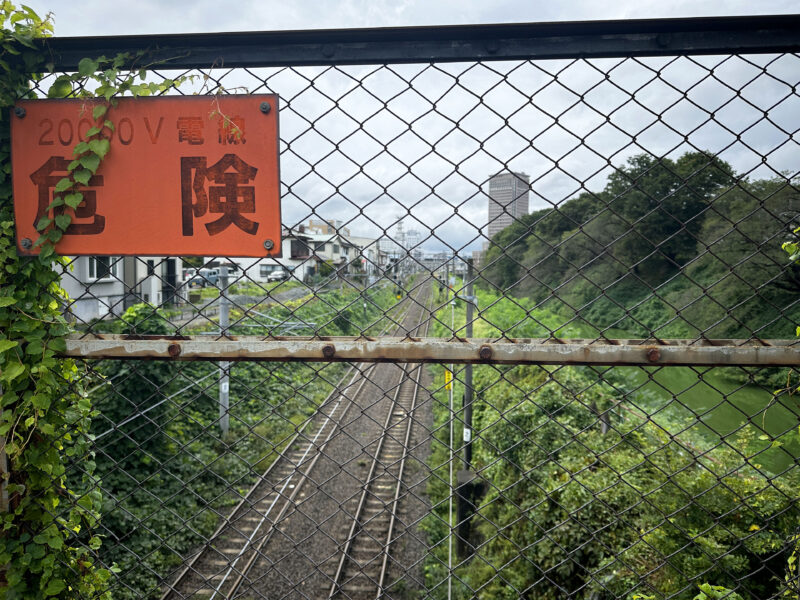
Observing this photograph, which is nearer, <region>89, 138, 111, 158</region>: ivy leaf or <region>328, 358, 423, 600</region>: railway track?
<region>89, 138, 111, 158</region>: ivy leaf

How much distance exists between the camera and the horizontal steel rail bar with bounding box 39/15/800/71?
1.41m

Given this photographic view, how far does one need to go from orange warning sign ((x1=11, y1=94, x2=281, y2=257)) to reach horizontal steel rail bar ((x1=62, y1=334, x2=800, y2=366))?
0.93 ft

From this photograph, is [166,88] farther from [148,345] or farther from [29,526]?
[29,526]

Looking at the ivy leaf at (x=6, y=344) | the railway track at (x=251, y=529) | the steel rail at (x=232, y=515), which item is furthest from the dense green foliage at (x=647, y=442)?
the railway track at (x=251, y=529)

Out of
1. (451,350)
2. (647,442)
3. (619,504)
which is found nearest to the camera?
(451,350)

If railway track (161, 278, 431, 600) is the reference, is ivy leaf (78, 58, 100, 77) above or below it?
above

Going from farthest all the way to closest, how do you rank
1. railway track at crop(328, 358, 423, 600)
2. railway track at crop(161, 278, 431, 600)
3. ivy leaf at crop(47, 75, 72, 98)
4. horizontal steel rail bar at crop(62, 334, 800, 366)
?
railway track at crop(328, 358, 423, 600)
railway track at crop(161, 278, 431, 600)
ivy leaf at crop(47, 75, 72, 98)
horizontal steel rail bar at crop(62, 334, 800, 366)

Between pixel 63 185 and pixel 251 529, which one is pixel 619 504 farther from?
pixel 251 529

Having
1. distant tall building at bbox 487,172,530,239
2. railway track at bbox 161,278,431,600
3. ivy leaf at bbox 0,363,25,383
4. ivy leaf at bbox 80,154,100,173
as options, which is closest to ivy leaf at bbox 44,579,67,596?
ivy leaf at bbox 0,363,25,383

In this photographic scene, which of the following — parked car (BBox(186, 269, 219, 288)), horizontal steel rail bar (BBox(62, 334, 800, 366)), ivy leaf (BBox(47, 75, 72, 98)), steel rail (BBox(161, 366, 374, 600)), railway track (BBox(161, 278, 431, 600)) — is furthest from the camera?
railway track (BBox(161, 278, 431, 600))

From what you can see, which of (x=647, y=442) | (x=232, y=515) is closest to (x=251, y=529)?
(x=232, y=515)

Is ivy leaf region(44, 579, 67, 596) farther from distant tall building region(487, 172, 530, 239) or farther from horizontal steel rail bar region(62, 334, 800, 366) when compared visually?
distant tall building region(487, 172, 530, 239)

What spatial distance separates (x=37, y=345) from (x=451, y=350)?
1278 millimetres

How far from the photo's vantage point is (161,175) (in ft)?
4.89
